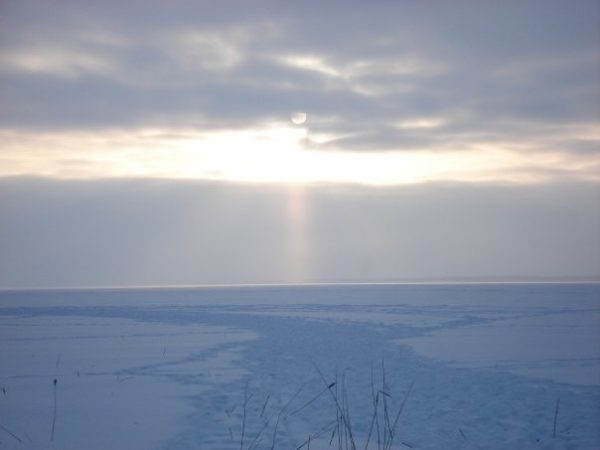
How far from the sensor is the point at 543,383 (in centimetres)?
938

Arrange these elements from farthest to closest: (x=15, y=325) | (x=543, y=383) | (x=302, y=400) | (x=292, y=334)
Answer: (x=15, y=325), (x=292, y=334), (x=543, y=383), (x=302, y=400)

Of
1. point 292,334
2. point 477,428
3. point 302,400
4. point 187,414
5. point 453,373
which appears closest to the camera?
point 477,428

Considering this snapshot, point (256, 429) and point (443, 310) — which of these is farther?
point (443, 310)

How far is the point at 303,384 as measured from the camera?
31.8 feet

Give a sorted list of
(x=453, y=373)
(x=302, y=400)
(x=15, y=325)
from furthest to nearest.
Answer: (x=15, y=325)
(x=453, y=373)
(x=302, y=400)

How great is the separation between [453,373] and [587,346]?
14.1 feet

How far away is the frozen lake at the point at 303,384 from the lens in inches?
278

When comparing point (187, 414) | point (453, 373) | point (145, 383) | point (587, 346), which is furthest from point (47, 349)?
point (587, 346)

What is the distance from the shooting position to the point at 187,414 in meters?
7.89

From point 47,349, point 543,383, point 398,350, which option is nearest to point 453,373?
point 543,383

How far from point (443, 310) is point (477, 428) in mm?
15189

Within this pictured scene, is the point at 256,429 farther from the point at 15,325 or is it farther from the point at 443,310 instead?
the point at 443,310

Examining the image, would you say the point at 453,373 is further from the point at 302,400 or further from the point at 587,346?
the point at 587,346

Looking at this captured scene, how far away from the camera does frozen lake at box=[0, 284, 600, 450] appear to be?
7.06m
